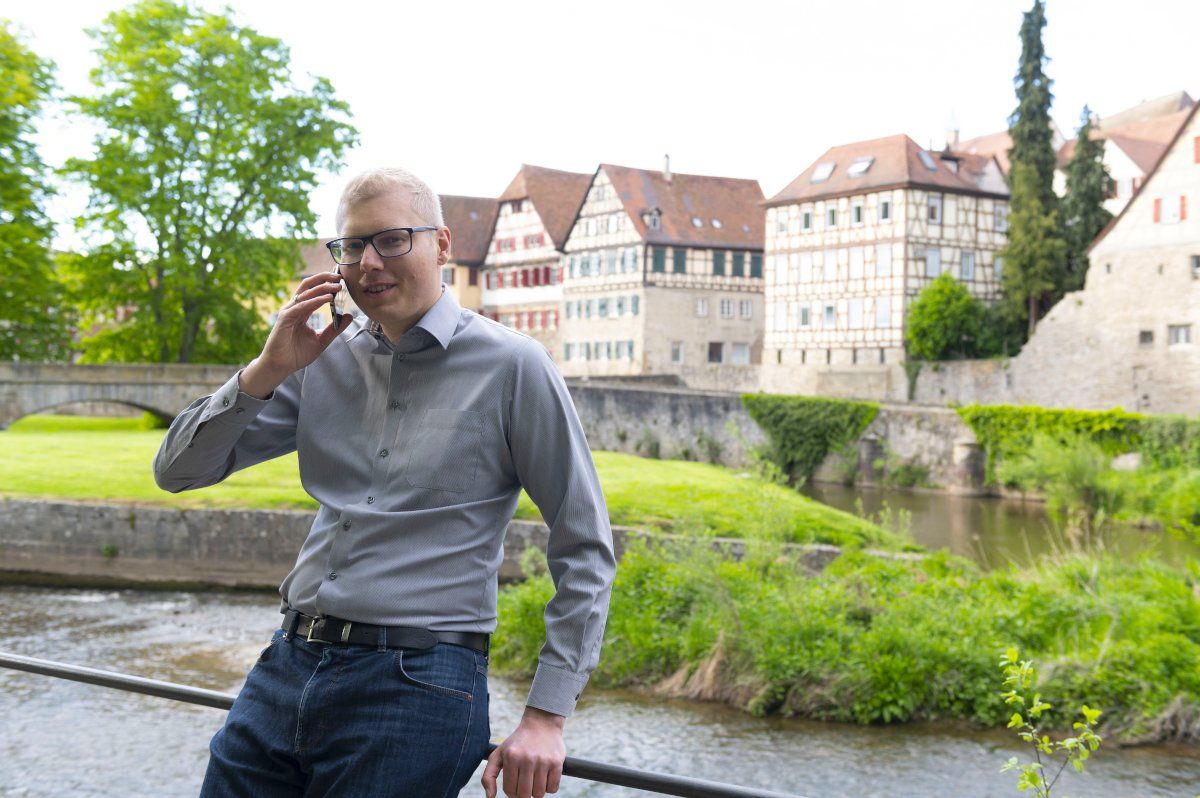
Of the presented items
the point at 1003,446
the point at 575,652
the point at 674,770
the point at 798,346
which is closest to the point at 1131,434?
the point at 1003,446

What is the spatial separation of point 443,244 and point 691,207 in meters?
48.6

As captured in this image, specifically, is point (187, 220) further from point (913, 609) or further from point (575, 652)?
point (575, 652)

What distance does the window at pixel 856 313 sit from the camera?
1694 inches

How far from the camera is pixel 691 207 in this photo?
165ft

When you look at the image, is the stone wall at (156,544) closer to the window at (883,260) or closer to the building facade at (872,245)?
the building facade at (872,245)

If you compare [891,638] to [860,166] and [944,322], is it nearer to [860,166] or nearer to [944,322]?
[944,322]

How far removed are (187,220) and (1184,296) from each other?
25.6 metres

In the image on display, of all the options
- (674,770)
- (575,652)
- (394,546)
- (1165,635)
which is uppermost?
(394,546)

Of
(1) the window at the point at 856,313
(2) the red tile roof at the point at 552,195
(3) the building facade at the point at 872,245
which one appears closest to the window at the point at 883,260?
(3) the building facade at the point at 872,245

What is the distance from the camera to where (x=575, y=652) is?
2070mm

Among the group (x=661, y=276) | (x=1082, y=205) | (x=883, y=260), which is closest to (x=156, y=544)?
(x=883, y=260)

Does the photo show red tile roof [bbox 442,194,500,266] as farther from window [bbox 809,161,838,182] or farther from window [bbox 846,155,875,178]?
window [bbox 846,155,875,178]

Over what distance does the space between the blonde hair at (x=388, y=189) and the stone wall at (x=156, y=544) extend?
540 inches

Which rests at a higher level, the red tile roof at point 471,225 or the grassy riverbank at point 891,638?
the red tile roof at point 471,225
